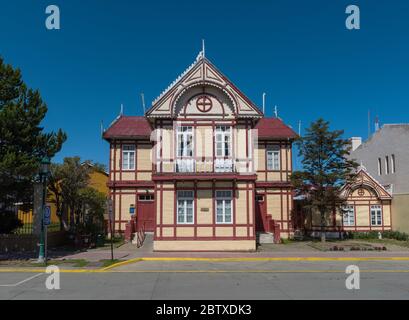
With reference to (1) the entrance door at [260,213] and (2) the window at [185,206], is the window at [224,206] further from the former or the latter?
(1) the entrance door at [260,213]

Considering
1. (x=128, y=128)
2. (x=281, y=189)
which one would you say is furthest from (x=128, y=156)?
(x=281, y=189)

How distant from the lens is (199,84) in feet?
74.3

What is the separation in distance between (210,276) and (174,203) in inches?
334

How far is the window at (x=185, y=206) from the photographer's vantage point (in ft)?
72.5

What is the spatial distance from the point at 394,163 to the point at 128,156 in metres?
21.4

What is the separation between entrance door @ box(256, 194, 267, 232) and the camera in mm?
28233

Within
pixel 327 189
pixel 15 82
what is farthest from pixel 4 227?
pixel 327 189

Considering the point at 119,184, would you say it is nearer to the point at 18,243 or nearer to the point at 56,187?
the point at 56,187

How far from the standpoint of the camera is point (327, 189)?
2477 centimetres

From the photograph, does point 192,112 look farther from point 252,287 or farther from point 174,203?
point 252,287

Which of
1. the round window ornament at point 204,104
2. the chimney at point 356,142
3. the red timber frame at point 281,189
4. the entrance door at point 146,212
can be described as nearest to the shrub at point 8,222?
the entrance door at point 146,212

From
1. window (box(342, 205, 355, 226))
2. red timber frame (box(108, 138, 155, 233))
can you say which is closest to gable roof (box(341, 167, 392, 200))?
A: window (box(342, 205, 355, 226))

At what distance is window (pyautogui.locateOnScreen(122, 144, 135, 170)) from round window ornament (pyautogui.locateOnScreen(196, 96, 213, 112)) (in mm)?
7993

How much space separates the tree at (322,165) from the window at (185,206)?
7.02m
